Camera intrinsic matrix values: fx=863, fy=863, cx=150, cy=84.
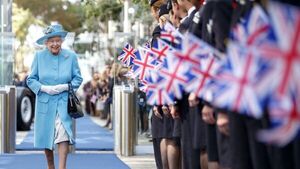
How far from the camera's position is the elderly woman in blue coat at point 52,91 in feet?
32.6

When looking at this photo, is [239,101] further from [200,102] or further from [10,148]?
[10,148]

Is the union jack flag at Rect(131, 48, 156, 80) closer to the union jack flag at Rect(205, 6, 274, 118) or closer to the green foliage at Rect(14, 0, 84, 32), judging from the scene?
the union jack flag at Rect(205, 6, 274, 118)

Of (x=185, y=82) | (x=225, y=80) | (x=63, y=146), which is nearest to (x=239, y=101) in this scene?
(x=225, y=80)

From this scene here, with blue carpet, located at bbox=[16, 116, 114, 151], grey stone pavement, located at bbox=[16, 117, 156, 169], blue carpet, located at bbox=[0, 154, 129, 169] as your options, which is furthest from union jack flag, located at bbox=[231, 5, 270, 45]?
blue carpet, located at bbox=[16, 116, 114, 151]

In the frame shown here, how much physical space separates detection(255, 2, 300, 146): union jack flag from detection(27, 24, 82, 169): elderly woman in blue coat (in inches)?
250

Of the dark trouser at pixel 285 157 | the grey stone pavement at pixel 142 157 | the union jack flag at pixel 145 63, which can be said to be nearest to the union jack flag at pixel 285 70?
the dark trouser at pixel 285 157

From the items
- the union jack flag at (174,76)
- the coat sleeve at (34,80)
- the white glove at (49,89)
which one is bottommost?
the white glove at (49,89)

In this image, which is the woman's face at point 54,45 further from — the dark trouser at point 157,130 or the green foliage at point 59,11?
the green foliage at point 59,11

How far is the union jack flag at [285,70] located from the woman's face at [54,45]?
258 inches

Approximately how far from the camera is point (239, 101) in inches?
152

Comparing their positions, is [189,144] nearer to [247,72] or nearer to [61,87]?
[247,72]

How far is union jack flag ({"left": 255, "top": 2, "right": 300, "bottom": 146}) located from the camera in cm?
357

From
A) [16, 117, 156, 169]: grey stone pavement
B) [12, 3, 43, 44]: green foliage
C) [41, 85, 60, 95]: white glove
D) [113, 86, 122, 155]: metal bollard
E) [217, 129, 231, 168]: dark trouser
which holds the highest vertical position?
[12, 3, 43, 44]: green foliage

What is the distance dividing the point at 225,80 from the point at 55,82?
627 centimetres
